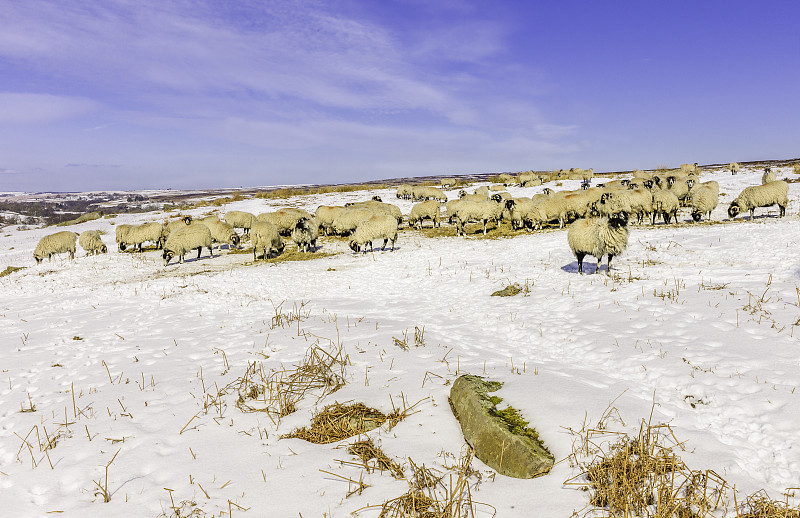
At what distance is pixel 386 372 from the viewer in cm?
616

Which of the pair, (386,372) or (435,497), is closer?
(435,497)

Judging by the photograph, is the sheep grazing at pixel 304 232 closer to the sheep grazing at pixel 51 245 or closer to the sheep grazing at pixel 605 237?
the sheep grazing at pixel 605 237

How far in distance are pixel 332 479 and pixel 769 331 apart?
322 inches

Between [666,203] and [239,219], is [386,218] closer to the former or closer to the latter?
[239,219]

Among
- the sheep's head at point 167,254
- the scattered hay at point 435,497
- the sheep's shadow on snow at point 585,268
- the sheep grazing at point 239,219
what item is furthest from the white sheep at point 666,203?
the sheep's head at point 167,254

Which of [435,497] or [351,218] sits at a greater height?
[351,218]

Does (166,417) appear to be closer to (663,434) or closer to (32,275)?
(663,434)

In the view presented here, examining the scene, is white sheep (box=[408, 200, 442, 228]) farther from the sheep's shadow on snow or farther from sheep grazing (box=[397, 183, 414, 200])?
sheep grazing (box=[397, 183, 414, 200])

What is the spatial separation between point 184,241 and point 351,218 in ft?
32.6

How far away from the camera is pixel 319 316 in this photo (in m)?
10.2

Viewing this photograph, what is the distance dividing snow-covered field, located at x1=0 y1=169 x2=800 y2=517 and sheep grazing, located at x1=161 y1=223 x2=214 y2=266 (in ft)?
19.0

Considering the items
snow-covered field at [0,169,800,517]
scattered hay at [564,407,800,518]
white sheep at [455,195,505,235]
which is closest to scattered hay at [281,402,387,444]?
snow-covered field at [0,169,800,517]

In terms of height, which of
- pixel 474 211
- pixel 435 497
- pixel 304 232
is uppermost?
pixel 474 211

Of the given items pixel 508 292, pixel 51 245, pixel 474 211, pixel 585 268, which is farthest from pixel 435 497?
pixel 51 245
